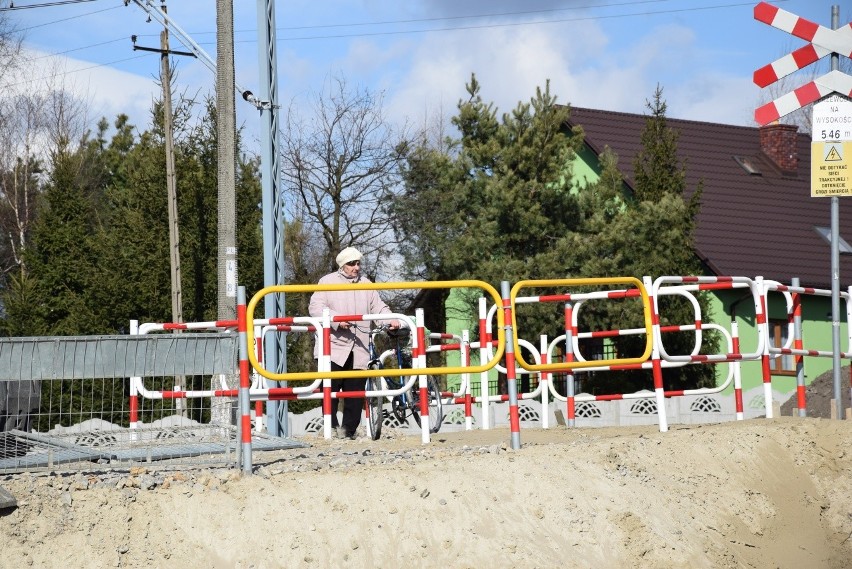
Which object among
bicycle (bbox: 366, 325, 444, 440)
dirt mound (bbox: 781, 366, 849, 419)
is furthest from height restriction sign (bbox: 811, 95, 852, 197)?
dirt mound (bbox: 781, 366, 849, 419)

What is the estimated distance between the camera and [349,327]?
11.1 m

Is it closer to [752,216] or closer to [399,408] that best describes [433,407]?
[399,408]

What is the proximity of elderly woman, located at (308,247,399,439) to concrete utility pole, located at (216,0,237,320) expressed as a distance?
6322 mm

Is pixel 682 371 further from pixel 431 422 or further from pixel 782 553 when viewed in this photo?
pixel 782 553

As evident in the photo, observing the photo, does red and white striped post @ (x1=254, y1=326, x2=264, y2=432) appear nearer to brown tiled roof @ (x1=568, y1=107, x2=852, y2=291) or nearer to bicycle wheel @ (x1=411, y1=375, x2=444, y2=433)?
bicycle wheel @ (x1=411, y1=375, x2=444, y2=433)

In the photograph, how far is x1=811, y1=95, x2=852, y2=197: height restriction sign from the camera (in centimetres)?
1053

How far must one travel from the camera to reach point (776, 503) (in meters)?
8.66

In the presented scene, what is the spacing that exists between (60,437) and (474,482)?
3218mm

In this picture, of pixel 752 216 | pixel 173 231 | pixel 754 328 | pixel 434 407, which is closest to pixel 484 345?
pixel 434 407

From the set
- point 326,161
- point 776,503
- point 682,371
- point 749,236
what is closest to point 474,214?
point 682,371

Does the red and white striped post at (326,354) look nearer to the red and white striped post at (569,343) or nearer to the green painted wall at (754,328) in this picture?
the red and white striped post at (569,343)

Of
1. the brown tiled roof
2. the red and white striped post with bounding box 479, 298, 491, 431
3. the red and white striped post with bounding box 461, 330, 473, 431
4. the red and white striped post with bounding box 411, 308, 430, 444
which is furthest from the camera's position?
the brown tiled roof

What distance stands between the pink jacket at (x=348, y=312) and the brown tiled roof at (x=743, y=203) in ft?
64.9

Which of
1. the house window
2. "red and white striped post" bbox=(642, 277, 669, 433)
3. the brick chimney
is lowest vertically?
the house window
